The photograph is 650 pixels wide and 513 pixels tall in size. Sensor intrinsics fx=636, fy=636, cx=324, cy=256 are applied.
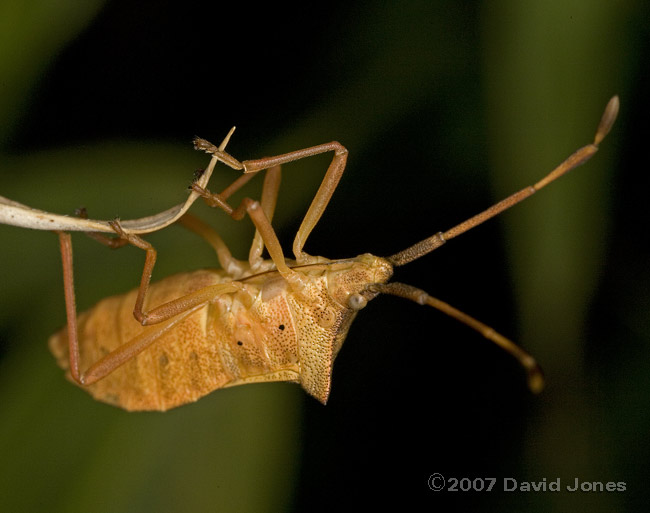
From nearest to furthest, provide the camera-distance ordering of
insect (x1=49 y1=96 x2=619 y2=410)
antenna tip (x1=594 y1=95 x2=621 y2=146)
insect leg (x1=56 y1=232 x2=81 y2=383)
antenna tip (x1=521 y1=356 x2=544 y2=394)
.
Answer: antenna tip (x1=594 y1=95 x2=621 y2=146) → insect leg (x1=56 y1=232 x2=81 y2=383) → insect (x1=49 y1=96 x2=619 y2=410) → antenna tip (x1=521 y1=356 x2=544 y2=394)

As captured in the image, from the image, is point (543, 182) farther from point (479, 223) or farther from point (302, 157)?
point (302, 157)

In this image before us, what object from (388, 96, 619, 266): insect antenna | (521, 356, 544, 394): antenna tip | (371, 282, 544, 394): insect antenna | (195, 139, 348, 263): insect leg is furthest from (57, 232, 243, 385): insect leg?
(521, 356, 544, 394): antenna tip

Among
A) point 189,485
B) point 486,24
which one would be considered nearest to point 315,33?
point 486,24

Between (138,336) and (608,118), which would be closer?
(608,118)

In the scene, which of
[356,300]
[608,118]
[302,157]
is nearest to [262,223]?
[302,157]

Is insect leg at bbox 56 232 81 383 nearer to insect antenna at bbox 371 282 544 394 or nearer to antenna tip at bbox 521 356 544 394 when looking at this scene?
insect antenna at bbox 371 282 544 394

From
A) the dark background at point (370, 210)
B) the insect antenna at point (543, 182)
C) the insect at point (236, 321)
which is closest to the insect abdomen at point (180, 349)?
the insect at point (236, 321)

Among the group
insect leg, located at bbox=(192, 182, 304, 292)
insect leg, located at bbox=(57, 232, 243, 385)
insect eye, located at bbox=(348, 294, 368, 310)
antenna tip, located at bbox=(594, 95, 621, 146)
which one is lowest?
insect leg, located at bbox=(57, 232, 243, 385)
